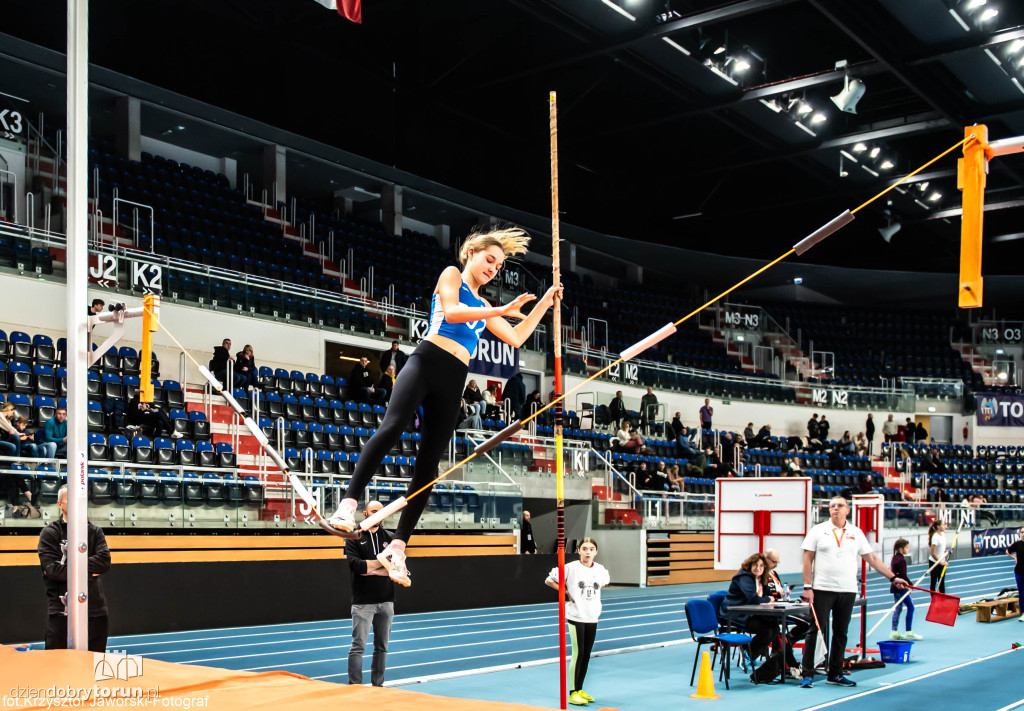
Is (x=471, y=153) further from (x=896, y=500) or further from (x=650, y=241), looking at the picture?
(x=896, y=500)

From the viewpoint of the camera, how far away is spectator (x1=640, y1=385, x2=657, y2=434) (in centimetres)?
2489

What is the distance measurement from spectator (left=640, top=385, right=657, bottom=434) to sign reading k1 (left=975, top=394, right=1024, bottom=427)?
48.3 ft

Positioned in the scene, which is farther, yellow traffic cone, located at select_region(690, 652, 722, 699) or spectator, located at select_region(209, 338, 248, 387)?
spectator, located at select_region(209, 338, 248, 387)

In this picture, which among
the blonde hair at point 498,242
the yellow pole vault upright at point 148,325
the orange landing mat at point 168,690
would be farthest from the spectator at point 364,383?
the blonde hair at point 498,242

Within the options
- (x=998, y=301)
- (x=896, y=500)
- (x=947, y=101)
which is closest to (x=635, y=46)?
(x=947, y=101)

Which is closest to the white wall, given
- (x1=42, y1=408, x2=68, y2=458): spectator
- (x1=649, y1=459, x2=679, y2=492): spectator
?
(x1=42, y1=408, x2=68, y2=458): spectator

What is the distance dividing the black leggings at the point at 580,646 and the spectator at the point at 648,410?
16.1m

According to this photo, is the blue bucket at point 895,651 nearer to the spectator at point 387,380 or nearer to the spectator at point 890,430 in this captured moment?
the spectator at point 387,380

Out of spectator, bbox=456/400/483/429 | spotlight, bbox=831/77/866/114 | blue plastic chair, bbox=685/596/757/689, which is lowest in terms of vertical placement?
blue plastic chair, bbox=685/596/757/689

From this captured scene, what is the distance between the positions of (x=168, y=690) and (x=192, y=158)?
67.6 feet

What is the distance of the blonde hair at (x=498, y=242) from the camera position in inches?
199

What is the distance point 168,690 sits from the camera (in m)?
4.66

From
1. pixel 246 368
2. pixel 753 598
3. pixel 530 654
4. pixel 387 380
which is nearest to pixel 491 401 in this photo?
pixel 387 380

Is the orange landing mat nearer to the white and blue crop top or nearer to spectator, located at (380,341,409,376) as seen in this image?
the white and blue crop top
